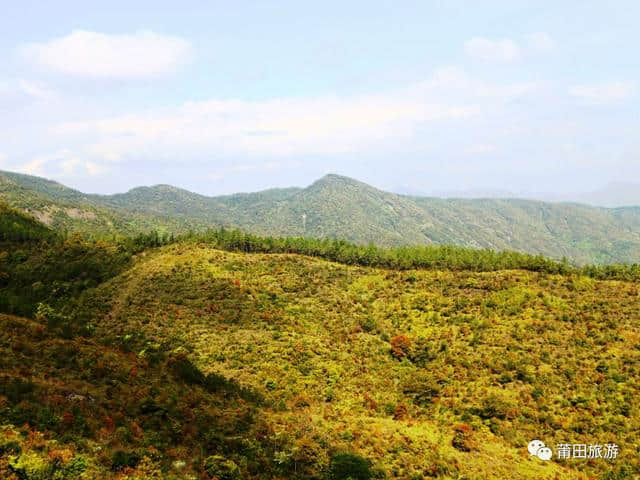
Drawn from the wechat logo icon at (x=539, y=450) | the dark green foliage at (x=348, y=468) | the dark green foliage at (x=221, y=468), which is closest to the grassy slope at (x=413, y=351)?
the wechat logo icon at (x=539, y=450)

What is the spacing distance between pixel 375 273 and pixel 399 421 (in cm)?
6476

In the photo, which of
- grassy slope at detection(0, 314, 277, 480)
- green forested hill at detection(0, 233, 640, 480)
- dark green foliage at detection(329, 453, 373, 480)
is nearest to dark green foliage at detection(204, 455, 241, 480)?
green forested hill at detection(0, 233, 640, 480)

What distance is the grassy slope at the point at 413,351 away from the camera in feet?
142

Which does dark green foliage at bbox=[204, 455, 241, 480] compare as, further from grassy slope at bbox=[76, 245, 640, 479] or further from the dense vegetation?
grassy slope at bbox=[76, 245, 640, 479]

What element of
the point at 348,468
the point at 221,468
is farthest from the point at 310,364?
the point at 221,468

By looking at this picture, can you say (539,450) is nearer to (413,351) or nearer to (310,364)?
(413,351)

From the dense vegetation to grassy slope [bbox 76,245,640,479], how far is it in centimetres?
34

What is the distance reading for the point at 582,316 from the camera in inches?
3007

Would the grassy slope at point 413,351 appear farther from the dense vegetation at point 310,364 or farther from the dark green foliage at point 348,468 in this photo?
the dark green foliage at point 348,468

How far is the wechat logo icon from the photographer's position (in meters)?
45.4

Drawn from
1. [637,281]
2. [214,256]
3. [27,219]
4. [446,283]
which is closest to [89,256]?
[214,256]

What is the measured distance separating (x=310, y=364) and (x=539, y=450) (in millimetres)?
32576

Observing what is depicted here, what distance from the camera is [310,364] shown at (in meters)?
65.1

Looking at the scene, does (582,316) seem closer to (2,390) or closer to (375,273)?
(375,273)
